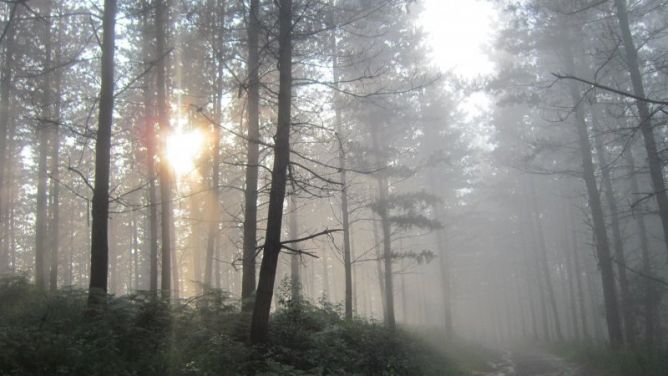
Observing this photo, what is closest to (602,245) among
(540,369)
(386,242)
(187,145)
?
(540,369)

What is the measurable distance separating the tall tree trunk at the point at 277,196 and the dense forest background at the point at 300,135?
0.04 metres

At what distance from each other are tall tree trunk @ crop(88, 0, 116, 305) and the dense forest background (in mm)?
41

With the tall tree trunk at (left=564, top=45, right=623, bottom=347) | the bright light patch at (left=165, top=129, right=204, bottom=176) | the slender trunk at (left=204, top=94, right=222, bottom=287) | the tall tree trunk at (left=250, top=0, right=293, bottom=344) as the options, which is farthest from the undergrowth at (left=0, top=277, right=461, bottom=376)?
the bright light patch at (left=165, top=129, right=204, bottom=176)

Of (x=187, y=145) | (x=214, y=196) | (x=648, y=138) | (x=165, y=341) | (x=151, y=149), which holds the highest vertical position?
(x=187, y=145)

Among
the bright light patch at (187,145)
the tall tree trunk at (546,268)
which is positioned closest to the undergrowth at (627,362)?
the tall tree trunk at (546,268)

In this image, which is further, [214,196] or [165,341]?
[214,196]

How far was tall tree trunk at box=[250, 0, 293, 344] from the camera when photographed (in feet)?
25.5

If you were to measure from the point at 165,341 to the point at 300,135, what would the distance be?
10.7 meters

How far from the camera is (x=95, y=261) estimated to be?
9.41 metres

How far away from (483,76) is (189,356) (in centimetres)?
1700

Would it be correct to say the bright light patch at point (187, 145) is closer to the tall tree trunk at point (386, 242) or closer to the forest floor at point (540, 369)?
the tall tree trunk at point (386, 242)

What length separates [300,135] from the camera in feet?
57.7

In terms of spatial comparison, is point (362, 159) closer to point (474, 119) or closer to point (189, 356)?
point (189, 356)

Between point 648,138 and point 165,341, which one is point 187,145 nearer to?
point 165,341
